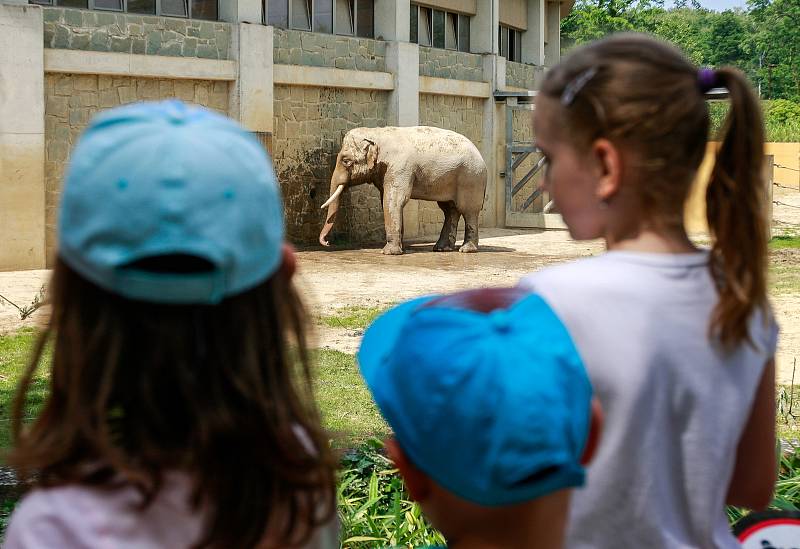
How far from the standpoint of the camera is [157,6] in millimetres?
15305

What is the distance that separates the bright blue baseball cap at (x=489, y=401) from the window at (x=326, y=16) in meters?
16.2

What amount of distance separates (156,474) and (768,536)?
135 cm

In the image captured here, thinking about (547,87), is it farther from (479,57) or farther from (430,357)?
(479,57)

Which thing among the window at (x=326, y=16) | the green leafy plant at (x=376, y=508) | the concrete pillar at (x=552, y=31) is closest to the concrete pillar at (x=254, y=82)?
the window at (x=326, y=16)

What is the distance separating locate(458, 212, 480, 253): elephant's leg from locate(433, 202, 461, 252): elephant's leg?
296 millimetres

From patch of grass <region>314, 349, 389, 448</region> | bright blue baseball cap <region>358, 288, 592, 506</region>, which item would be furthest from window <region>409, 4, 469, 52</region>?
bright blue baseball cap <region>358, 288, 592, 506</region>

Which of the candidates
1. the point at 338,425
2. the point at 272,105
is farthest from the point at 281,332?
the point at 272,105

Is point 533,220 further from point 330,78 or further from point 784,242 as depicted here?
point 330,78

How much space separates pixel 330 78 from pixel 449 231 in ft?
Result: 9.44

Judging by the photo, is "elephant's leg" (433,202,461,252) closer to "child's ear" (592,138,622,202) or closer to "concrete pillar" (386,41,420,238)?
"concrete pillar" (386,41,420,238)

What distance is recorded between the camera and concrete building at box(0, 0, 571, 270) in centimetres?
1340

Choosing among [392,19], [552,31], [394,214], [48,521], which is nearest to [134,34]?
[394,214]

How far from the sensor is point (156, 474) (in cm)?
134

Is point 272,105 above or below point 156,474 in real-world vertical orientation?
above
